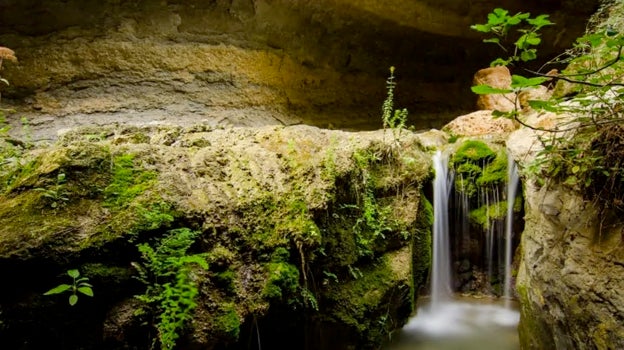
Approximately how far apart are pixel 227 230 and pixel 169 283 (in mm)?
578

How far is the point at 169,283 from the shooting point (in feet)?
7.62

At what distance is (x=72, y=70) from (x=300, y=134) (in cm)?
460

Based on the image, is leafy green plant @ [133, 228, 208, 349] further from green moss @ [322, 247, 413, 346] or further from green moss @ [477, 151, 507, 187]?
green moss @ [477, 151, 507, 187]

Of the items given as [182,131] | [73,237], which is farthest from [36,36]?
[73,237]

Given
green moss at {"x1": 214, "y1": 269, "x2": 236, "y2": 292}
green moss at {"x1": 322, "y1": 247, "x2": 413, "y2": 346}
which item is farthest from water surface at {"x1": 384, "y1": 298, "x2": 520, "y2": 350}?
green moss at {"x1": 214, "y1": 269, "x2": 236, "y2": 292}

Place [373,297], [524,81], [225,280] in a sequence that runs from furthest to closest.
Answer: [373,297], [225,280], [524,81]

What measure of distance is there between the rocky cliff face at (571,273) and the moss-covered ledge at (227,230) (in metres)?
1.24

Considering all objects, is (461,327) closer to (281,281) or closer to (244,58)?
(281,281)

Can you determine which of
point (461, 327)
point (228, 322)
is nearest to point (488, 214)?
point (461, 327)

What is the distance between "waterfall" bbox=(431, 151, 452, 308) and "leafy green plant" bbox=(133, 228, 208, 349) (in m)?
4.00

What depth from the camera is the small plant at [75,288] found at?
204cm

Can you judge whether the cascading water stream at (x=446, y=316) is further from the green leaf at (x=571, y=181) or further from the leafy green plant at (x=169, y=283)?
the leafy green plant at (x=169, y=283)

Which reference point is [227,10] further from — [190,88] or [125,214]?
[125,214]

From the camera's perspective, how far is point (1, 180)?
8.63 ft
